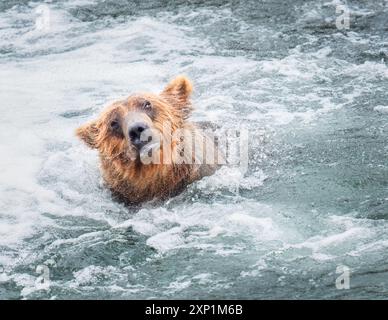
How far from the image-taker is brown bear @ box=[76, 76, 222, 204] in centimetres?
684

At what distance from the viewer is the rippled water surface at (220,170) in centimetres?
586

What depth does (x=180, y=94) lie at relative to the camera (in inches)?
296

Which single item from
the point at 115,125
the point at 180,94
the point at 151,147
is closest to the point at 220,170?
the point at 180,94

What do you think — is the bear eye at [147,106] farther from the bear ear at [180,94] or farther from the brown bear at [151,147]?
the bear ear at [180,94]

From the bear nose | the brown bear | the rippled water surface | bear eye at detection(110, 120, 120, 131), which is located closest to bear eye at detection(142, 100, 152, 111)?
the brown bear

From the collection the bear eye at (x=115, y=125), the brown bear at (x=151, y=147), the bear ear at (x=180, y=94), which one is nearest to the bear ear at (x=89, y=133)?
the brown bear at (x=151, y=147)

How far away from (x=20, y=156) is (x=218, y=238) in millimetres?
3254

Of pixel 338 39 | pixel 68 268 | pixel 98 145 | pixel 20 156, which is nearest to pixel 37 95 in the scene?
pixel 20 156

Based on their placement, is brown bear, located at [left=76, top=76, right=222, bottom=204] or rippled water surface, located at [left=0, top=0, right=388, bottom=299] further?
brown bear, located at [left=76, top=76, right=222, bottom=204]

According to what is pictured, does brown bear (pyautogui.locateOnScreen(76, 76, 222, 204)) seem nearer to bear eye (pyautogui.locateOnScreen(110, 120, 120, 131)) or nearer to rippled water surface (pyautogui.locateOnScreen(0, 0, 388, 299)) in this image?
bear eye (pyautogui.locateOnScreen(110, 120, 120, 131))

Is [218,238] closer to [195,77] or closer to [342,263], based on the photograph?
[342,263]

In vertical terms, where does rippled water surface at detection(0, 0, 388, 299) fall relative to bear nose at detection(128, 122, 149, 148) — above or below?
below

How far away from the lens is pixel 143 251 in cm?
629
